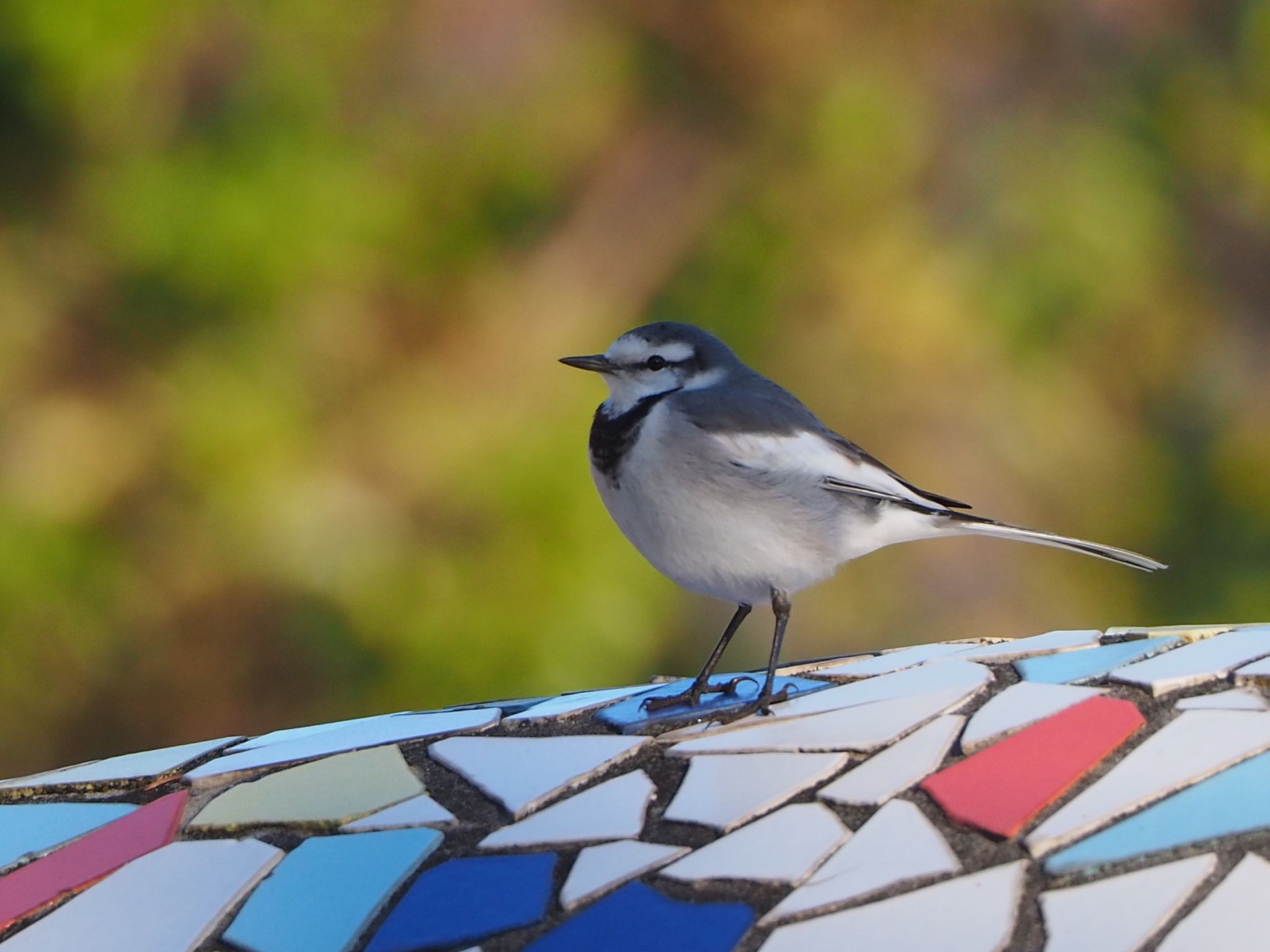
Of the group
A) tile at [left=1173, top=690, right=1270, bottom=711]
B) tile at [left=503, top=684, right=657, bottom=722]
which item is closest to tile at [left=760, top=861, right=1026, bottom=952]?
tile at [left=1173, top=690, right=1270, bottom=711]

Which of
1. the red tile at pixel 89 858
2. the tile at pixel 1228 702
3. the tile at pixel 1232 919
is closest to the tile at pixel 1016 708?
the tile at pixel 1228 702

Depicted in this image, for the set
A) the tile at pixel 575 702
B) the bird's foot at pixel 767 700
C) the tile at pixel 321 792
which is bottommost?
the bird's foot at pixel 767 700

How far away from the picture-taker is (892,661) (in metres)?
2.91

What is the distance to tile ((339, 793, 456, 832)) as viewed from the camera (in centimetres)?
228

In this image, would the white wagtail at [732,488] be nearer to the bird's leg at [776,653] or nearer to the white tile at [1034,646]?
the bird's leg at [776,653]

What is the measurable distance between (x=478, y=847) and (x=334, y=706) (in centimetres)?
265

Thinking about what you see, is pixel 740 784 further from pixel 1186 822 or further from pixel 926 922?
pixel 1186 822

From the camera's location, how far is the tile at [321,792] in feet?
7.74

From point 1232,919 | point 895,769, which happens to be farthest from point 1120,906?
point 895,769

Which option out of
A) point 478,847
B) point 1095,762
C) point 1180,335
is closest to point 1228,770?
point 1095,762

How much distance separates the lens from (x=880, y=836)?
2068 mm

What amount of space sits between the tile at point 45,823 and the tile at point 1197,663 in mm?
1680

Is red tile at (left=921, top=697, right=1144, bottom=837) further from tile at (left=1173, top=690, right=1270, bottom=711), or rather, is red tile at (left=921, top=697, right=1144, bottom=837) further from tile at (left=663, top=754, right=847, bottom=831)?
tile at (left=663, top=754, right=847, bottom=831)

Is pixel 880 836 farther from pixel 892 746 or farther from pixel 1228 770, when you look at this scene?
pixel 1228 770
